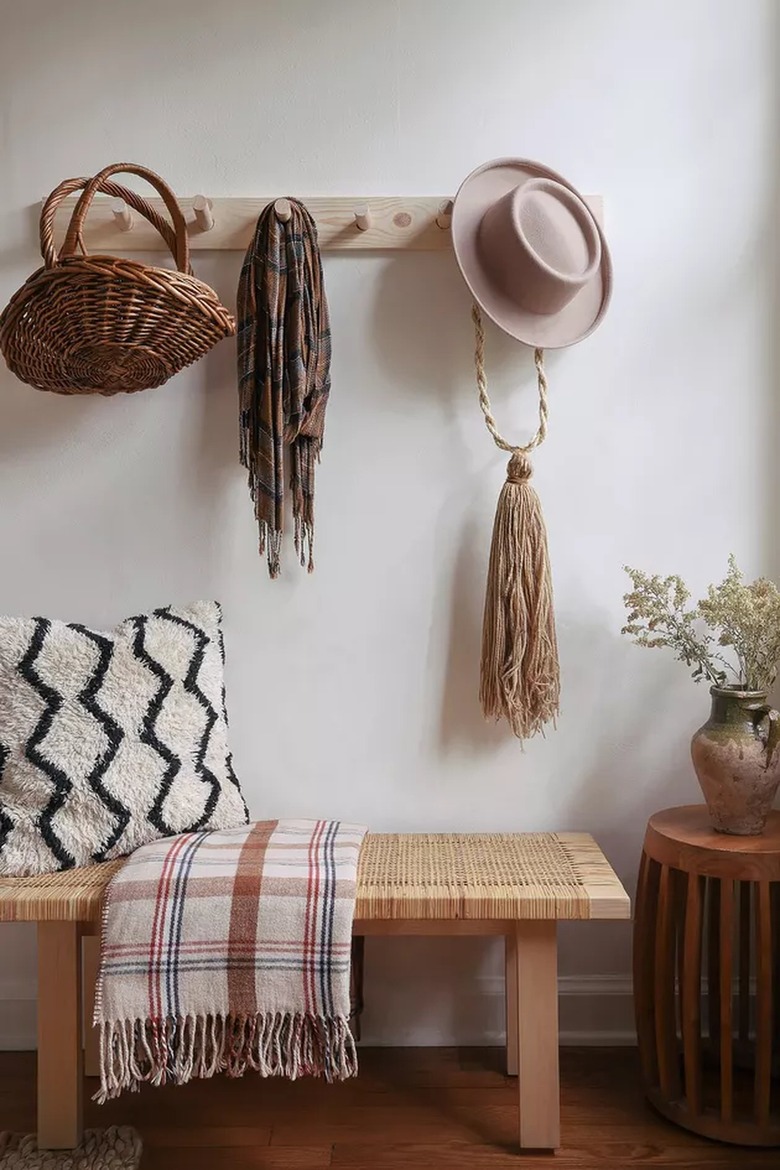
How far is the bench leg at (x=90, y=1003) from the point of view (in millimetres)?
1842

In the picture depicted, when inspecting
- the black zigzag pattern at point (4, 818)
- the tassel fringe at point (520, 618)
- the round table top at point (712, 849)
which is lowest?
the round table top at point (712, 849)

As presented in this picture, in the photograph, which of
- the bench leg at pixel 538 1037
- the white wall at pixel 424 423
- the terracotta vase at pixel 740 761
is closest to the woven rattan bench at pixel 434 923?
the bench leg at pixel 538 1037

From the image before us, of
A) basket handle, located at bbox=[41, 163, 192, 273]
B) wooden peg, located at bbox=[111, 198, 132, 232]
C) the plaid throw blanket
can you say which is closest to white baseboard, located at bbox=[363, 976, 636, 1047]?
the plaid throw blanket

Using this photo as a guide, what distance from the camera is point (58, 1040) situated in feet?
5.31

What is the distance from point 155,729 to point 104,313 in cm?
72

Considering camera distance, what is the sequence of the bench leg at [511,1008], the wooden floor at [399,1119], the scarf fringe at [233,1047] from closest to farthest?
1. the scarf fringe at [233,1047]
2. the wooden floor at [399,1119]
3. the bench leg at [511,1008]

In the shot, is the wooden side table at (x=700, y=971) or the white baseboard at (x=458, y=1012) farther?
the white baseboard at (x=458, y=1012)

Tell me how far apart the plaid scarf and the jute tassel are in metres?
0.38

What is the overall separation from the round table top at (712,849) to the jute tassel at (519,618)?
309mm

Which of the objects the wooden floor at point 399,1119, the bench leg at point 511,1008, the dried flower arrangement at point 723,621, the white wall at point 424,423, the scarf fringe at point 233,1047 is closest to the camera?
the scarf fringe at point 233,1047

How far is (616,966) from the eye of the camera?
6.52 ft

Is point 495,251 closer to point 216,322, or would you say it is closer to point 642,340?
point 642,340

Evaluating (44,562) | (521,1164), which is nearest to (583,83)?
(44,562)

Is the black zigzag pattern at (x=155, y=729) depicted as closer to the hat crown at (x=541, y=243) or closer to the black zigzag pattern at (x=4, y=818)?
the black zigzag pattern at (x=4, y=818)
